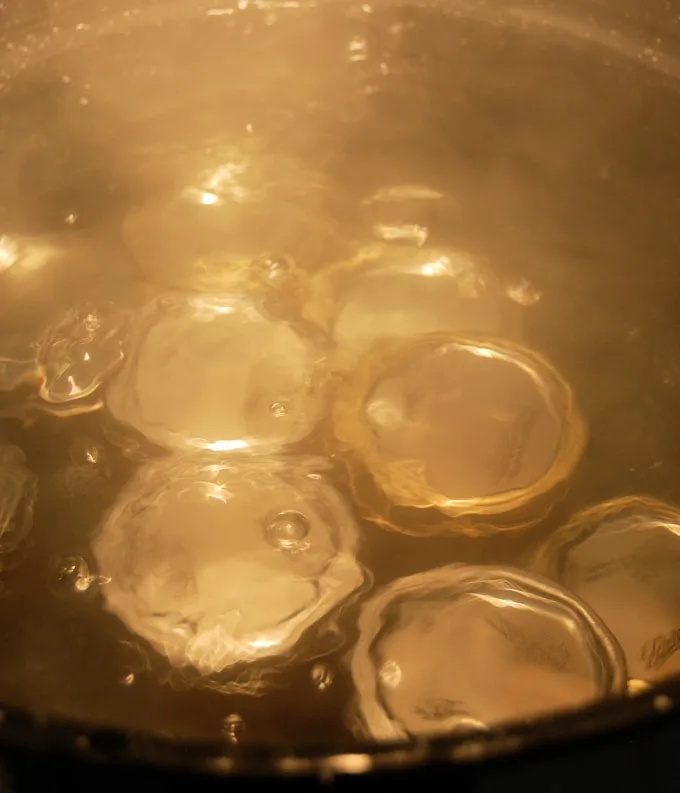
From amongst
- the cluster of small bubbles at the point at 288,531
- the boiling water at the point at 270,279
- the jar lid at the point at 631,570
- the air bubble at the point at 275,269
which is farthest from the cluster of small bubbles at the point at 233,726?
the air bubble at the point at 275,269

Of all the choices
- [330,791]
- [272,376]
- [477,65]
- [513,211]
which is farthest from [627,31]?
[330,791]

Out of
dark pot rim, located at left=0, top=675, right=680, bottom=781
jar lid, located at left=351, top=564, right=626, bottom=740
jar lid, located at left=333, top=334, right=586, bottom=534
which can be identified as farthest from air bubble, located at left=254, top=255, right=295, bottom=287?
dark pot rim, located at left=0, top=675, right=680, bottom=781

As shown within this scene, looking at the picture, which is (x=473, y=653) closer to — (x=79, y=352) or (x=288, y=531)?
(x=288, y=531)

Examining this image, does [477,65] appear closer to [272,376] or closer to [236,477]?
[272,376]

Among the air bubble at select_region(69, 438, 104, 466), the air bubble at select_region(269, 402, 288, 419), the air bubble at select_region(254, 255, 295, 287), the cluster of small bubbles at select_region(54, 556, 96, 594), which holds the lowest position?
the cluster of small bubbles at select_region(54, 556, 96, 594)

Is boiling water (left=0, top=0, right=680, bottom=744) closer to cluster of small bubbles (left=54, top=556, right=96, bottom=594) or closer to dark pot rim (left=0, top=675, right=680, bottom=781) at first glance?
cluster of small bubbles (left=54, top=556, right=96, bottom=594)

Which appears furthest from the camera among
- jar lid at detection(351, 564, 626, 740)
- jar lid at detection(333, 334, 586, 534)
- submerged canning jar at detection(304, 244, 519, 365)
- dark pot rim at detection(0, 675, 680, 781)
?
submerged canning jar at detection(304, 244, 519, 365)

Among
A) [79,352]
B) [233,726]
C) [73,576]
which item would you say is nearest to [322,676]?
[233,726]
